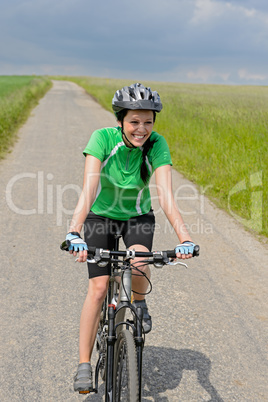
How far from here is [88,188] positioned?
2639 millimetres

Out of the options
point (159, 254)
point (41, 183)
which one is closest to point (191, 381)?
point (159, 254)

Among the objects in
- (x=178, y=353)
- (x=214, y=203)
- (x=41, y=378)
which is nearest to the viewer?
(x=41, y=378)

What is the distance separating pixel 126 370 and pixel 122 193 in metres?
1.21

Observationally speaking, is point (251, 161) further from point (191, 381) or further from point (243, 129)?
point (191, 381)

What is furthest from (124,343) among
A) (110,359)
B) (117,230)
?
(117,230)

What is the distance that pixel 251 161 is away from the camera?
344 inches

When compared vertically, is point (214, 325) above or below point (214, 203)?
below

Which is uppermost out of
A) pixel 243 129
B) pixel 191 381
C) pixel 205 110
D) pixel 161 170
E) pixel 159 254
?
pixel 205 110

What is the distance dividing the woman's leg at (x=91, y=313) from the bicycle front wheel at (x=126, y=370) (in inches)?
15.5

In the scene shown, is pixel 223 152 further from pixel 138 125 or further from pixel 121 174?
pixel 138 125

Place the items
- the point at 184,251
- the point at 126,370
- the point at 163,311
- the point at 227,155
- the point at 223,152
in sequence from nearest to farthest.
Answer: the point at 126,370, the point at 184,251, the point at 163,311, the point at 227,155, the point at 223,152

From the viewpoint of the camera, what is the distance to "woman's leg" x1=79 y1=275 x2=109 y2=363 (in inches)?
103

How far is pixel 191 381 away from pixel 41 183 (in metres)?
6.26

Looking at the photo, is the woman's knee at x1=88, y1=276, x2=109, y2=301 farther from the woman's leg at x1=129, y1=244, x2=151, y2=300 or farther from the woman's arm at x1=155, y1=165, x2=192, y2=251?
the woman's arm at x1=155, y1=165, x2=192, y2=251
